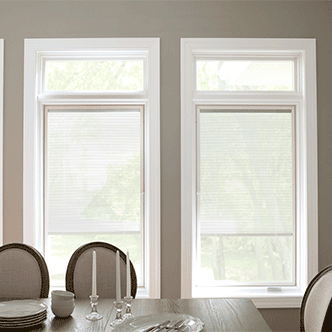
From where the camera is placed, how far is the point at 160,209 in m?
3.29

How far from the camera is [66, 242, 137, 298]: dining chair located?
240 centimetres

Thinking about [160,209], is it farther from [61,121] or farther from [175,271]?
[61,121]

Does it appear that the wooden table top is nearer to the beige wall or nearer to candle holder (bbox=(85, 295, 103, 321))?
candle holder (bbox=(85, 295, 103, 321))

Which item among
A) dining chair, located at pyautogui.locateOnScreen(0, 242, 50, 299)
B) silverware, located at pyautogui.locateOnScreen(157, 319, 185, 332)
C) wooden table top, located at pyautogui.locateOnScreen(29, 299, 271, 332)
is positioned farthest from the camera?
dining chair, located at pyautogui.locateOnScreen(0, 242, 50, 299)

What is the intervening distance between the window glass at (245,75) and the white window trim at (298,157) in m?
0.10

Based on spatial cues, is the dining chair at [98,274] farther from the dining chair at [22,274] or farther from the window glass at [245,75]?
the window glass at [245,75]

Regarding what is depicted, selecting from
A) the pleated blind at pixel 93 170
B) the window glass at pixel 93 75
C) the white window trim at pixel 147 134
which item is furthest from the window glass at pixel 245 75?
the pleated blind at pixel 93 170

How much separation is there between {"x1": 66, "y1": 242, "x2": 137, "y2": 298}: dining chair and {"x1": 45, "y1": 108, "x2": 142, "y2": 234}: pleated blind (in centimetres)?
94

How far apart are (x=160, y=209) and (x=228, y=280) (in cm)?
82

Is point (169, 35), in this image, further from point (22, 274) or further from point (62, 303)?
point (62, 303)

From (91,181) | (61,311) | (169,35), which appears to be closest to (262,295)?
(91,181)

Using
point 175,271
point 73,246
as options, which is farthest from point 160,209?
point 73,246

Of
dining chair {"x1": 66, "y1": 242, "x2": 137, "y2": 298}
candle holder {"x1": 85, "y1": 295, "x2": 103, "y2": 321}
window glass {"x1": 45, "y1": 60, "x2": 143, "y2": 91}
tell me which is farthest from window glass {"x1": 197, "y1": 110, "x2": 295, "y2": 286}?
candle holder {"x1": 85, "y1": 295, "x2": 103, "y2": 321}

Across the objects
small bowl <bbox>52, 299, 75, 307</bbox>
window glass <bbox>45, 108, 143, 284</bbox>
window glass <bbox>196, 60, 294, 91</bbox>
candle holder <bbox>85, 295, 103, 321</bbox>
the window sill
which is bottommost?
the window sill
